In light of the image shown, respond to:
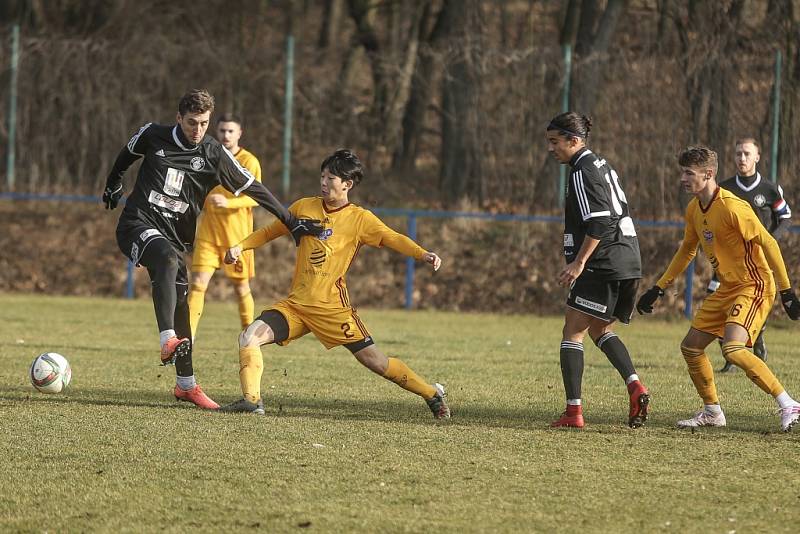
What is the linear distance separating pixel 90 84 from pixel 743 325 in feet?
47.1

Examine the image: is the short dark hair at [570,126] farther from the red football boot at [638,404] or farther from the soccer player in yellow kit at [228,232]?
the soccer player in yellow kit at [228,232]

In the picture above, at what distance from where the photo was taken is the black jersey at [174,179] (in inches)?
302

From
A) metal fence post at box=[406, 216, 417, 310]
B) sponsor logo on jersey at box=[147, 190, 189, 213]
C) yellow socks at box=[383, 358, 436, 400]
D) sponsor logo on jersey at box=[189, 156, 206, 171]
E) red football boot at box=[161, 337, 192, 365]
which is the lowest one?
metal fence post at box=[406, 216, 417, 310]

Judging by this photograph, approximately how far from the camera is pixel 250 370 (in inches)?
289

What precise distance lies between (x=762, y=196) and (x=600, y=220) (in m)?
4.20

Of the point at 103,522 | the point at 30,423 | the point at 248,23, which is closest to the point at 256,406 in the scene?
the point at 30,423

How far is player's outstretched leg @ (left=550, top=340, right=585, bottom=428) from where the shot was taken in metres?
7.17

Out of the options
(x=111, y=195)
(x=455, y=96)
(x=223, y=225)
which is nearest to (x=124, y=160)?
(x=111, y=195)

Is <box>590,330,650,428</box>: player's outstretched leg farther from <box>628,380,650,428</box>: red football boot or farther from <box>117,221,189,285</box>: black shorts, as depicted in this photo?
<box>117,221,189,285</box>: black shorts

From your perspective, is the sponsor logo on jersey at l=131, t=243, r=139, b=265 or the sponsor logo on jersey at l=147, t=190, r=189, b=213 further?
the sponsor logo on jersey at l=147, t=190, r=189, b=213

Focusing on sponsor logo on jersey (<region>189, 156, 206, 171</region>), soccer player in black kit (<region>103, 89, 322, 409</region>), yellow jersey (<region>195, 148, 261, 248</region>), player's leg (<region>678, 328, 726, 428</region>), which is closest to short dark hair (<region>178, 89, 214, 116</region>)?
soccer player in black kit (<region>103, 89, 322, 409</region>)

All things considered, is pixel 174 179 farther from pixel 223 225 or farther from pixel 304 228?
pixel 223 225

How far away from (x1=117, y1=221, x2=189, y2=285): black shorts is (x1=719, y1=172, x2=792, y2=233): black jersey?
519 cm

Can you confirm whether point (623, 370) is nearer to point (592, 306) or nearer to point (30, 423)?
point (592, 306)
